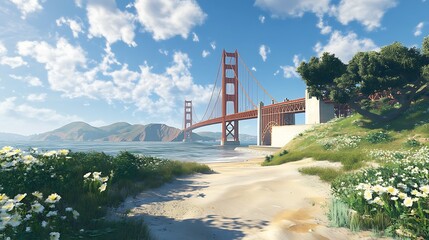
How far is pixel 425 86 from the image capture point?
2266 centimetres

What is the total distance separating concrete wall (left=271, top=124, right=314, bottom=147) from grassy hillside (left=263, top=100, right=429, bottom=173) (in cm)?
1480

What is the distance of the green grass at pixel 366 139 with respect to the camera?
15.3m

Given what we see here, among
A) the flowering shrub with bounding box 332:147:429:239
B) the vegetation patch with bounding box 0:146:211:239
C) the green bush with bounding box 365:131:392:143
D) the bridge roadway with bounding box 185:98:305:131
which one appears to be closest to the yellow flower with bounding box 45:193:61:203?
the vegetation patch with bounding box 0:146:211:239

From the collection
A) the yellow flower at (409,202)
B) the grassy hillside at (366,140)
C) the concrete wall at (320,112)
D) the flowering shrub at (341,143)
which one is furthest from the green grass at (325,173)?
the concrete wall at (320,112)

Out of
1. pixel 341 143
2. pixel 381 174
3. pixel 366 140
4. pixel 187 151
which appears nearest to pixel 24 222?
pixel 381 174

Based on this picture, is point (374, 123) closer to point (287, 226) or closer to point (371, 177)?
point (371, 177)

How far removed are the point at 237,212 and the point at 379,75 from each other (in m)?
23.3

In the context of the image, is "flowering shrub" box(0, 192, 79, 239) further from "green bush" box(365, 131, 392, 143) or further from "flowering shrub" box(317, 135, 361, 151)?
"green bush" box(365, 131, 392, 143)

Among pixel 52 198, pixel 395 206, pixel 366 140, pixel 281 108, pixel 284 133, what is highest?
pixel 281 108

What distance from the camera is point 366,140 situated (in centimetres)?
1870

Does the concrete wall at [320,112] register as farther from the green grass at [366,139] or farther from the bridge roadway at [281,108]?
the green grass at [366,139]

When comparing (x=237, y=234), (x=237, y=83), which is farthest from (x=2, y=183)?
(x=237, y=83)

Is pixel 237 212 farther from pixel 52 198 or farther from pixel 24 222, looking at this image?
pixel 24 222

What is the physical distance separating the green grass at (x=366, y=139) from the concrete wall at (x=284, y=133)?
565 inches
